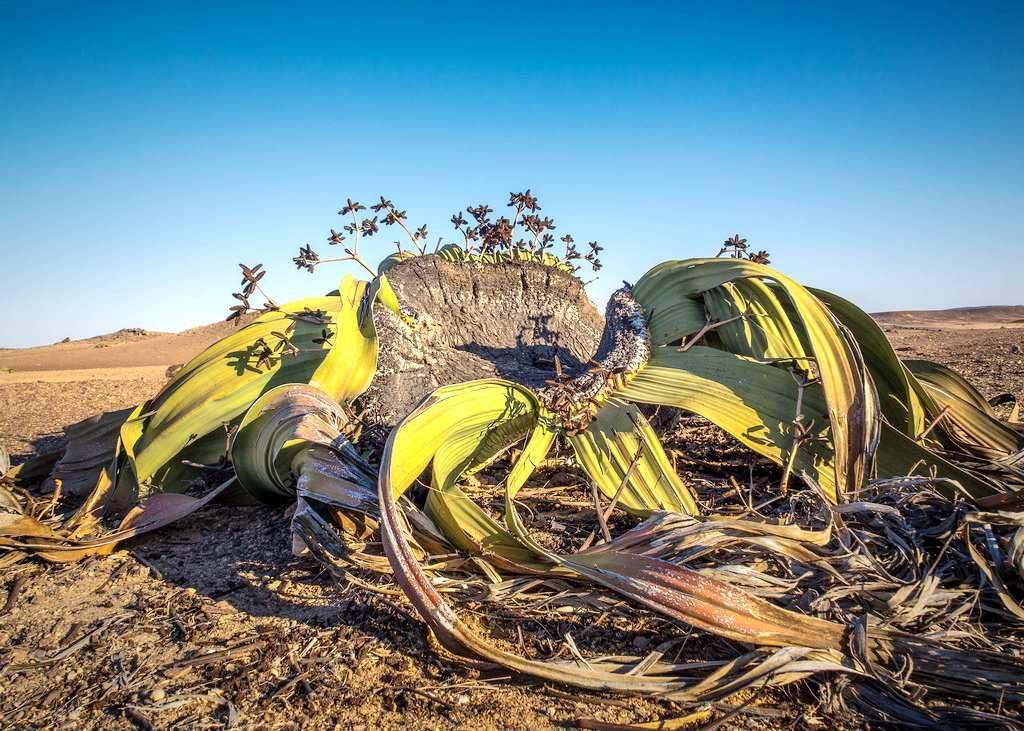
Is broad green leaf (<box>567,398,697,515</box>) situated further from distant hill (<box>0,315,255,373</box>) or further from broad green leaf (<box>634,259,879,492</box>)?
distant hill (<box>0,315,255,373</box>)

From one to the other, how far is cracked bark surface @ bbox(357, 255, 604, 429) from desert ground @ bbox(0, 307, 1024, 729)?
3.48 feet

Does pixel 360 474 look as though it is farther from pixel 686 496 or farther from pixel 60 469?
pixel 60 469

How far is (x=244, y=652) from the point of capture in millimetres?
1246

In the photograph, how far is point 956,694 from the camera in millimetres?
1076

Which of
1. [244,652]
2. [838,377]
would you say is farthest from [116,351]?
[838,377]

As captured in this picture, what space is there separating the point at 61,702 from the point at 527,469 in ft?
3.53

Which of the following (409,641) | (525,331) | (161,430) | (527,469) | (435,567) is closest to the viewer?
(409,641)

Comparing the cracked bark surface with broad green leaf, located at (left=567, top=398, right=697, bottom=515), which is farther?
the cracked bark surface

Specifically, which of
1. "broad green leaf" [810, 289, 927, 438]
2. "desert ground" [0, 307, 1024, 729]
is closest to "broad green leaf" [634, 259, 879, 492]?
"broad green leaf" [810, 289, 927, 438]

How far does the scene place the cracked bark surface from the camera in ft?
8.27

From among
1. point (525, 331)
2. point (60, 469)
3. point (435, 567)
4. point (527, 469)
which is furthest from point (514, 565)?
point (60, 469)

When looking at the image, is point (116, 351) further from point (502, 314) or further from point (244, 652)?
point (244, 652)

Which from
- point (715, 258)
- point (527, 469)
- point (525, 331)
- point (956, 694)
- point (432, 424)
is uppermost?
point (715, 258)

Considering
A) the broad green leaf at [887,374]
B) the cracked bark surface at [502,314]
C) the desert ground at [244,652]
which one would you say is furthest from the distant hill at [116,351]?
the broad green leaf at [887,374]
